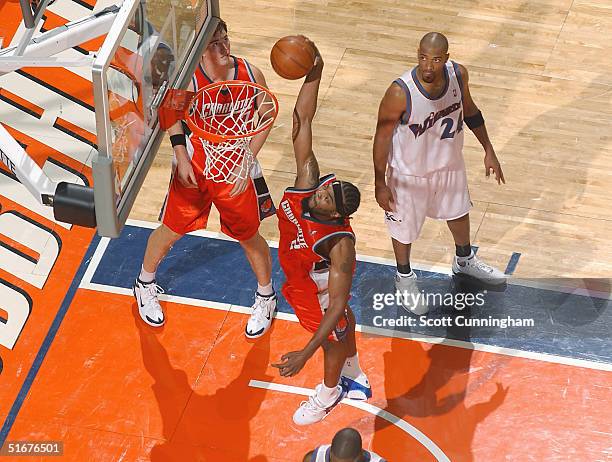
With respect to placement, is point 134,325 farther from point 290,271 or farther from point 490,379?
point 490,379

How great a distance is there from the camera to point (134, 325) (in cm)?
721

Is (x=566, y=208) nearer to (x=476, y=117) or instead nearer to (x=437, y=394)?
(x=476, y=117)

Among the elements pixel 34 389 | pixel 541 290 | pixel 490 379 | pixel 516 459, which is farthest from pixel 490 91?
pixel 34 389

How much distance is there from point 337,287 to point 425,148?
1.23 meters

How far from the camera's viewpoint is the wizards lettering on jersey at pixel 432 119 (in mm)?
6402

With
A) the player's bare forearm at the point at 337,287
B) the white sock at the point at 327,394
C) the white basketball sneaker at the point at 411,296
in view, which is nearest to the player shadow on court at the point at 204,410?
the white sock at the point at 327,394

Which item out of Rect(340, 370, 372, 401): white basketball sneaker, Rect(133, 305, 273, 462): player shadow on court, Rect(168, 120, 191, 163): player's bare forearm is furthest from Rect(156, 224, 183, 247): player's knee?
Rect(340, 370, 372, 401): white basketball sneaker

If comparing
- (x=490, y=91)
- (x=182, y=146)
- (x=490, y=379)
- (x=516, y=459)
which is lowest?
(x=516, y=459)

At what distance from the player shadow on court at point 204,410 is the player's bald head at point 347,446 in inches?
63.6

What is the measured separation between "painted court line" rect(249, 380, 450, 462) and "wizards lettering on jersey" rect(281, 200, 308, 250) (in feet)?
3.60

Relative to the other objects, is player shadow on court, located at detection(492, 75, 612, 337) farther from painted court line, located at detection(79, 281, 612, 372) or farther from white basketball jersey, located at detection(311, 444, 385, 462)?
white basketball jersey, located at detection(311, 444, 385, 462)

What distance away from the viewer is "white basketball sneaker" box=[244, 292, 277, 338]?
23.3 ft

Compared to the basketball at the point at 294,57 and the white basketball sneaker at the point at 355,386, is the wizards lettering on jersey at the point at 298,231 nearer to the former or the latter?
the basketball at the point at 294,57

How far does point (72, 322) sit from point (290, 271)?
5.84 feet
